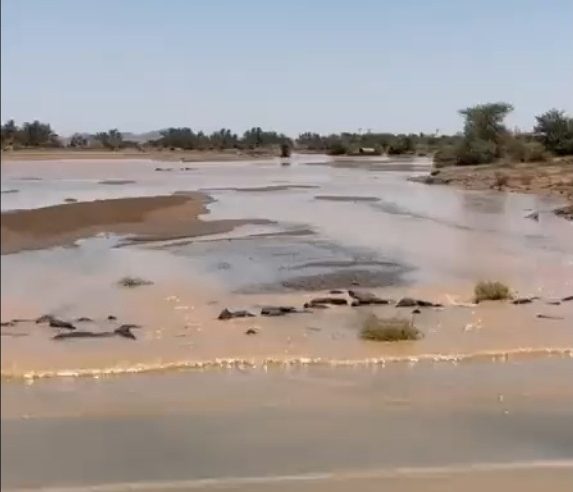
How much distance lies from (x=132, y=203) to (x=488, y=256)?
11.3 metres

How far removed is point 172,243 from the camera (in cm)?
1883

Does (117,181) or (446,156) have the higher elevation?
(446,156)

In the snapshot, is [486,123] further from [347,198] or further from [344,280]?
[344,280]

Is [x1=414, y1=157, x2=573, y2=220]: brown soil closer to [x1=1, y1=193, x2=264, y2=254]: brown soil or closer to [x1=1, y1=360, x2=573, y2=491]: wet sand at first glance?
[x1=1, y1=193, x2=264, y2=254]: brown soil

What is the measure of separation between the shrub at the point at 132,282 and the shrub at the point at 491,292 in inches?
174

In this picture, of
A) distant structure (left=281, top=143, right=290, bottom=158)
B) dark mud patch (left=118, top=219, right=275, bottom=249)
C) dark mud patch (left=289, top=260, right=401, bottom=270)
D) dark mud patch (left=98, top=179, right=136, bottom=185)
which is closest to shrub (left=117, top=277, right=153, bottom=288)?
dark mud patch (left=289, top=260, right=401, bottom=270)

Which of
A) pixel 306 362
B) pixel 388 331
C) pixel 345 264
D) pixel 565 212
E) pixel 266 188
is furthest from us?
pixel 266 188

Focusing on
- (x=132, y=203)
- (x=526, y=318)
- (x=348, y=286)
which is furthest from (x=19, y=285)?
(x=132, y=203)

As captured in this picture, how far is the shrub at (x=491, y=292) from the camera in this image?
12.1 meters

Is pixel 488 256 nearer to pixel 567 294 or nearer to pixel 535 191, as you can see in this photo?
pixel 567 294

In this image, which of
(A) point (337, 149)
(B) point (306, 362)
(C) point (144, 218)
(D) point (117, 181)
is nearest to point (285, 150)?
(A) point (337, 149)

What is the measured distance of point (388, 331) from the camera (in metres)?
9.20

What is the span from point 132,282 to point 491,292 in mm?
4684

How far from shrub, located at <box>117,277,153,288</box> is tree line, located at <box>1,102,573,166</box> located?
6.93 ft
